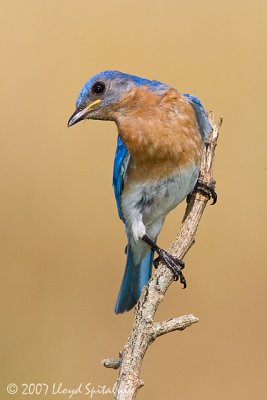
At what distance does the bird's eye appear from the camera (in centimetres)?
326

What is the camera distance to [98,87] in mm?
3268

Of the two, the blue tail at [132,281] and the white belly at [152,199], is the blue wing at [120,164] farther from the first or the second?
the blue tail at [132,281]

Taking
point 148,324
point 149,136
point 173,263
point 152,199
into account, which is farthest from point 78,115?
point 148,324

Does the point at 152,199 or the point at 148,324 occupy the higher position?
the point at 152,199

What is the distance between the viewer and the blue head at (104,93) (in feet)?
10.6

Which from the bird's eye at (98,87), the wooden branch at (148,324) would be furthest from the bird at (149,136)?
the wooden branch at (148,324)

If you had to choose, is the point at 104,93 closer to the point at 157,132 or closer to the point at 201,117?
the point at 157,132

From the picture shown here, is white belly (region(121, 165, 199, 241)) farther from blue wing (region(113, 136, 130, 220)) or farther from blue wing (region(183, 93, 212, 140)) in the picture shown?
blue wing (region(183, 93, 212, 140))

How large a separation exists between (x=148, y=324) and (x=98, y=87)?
3.36 ft

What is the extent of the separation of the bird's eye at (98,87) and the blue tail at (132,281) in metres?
0.67

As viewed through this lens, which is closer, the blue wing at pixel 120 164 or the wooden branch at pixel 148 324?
the wooden branch at pixel 148 324

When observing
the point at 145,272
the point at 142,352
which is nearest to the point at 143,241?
the point at 145,272

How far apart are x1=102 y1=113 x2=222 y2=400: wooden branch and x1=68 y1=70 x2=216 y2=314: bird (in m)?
0.38

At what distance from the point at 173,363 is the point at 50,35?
151cm
